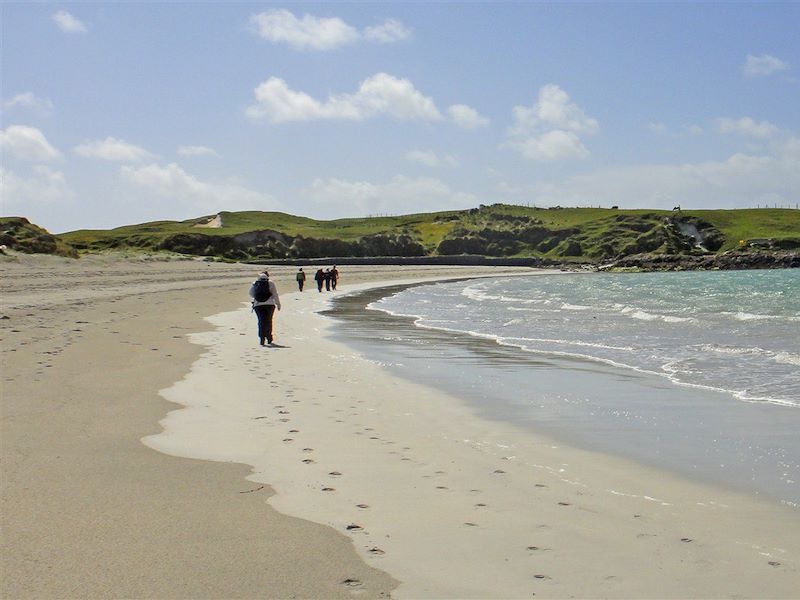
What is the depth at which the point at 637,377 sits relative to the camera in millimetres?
13711

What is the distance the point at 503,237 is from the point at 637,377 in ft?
479

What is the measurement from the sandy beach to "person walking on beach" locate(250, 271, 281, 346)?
6779 millimetres

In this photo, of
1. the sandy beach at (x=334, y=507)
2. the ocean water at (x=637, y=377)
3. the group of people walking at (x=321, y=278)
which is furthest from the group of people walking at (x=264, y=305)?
the group of people walking at (x=321, y=278)

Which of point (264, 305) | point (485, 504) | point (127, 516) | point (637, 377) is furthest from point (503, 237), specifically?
point (127, 516)

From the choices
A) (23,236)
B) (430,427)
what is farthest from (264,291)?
(23,236)

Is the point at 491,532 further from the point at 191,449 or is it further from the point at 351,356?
the point at 351,356

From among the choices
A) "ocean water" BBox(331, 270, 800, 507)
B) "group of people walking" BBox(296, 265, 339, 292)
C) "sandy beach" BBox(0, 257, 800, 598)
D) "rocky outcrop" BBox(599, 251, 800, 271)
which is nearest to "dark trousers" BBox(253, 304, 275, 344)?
"ocean water" BBox(331, 270, 800, 507)

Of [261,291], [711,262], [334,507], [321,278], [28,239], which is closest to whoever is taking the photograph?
[334,507]

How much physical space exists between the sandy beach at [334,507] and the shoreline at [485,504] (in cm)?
2

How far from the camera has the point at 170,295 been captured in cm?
3809

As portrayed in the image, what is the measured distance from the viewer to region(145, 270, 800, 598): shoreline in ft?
15.4

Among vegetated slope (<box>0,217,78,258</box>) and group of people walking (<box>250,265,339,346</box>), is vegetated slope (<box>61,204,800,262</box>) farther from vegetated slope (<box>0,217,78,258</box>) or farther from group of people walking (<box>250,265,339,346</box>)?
group of people walking (<box>250,265,339,346</box>)

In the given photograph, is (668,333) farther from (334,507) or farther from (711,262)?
(711,262)

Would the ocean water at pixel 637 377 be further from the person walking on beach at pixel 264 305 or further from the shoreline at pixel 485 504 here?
the person walking on beach at pixel 264 305
